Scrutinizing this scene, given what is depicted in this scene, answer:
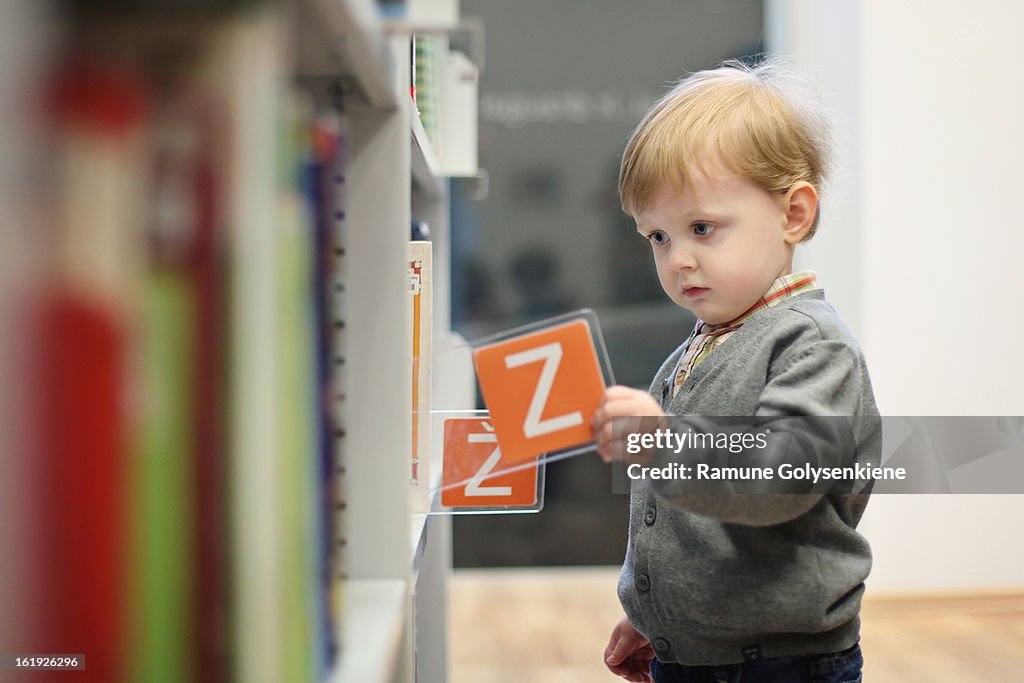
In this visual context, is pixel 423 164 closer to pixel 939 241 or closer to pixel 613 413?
pixel 613 413

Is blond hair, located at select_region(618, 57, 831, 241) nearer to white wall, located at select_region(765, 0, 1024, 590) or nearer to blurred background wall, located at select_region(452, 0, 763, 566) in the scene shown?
white wall, located at select_region(765, 0, 1024, 590)

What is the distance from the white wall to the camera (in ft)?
8.22

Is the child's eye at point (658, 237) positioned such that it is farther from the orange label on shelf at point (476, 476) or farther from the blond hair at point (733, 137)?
the orange label on shelf at point (476, 476)

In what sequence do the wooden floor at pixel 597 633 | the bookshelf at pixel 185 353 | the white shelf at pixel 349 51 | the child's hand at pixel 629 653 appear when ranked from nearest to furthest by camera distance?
the bookshelf at pixel 185 353
the white shelf at pixel 349 51
the child's hand at pixel 629 653
the wooden floor at pixel 597 633

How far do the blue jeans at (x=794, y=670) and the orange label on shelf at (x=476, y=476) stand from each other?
0.80 ft

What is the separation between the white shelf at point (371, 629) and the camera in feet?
1.60

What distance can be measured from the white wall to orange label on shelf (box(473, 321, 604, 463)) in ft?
6.83

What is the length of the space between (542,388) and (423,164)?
0.62 m

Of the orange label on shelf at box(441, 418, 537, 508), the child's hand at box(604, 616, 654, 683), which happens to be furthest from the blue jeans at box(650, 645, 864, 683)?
the orange label on shelf at box(441, 418, 537, 508)

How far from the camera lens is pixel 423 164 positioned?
3.98ft

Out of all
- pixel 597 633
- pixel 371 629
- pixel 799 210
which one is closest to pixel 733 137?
pixel 799 210

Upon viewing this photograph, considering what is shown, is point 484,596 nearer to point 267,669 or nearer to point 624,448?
point 624,448

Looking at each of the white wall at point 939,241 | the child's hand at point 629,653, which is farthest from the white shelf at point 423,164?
the white wall at point 939,241

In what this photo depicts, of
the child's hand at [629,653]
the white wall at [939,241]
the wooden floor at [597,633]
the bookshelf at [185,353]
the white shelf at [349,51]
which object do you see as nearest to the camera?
the bookshelf at [185,353]
